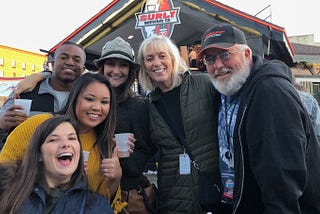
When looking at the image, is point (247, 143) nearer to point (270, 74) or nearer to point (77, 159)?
point (270, 74)

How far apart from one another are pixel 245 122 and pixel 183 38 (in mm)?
8719

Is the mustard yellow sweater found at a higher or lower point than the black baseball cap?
lower

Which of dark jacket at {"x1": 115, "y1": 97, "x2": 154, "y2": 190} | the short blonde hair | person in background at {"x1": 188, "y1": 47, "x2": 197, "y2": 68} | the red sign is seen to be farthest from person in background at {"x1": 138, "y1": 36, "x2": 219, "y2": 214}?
person in background at {"x1": 188, "y1": 47, "x2": 197, "y2": 68}

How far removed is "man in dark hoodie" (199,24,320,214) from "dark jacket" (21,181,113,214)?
0.97m

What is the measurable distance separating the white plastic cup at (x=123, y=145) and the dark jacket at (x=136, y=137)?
0.41m

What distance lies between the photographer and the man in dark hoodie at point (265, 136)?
175cm

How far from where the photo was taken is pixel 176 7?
761cm

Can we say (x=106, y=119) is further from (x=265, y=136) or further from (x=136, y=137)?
(x=265, y=136)

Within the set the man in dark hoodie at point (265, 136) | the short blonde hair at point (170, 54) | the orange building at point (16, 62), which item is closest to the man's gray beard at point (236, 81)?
the man in dark hoodie at point (265, 136)

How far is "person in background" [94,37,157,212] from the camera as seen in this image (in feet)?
10.0

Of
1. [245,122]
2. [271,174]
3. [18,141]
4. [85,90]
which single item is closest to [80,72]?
A: [85,90]

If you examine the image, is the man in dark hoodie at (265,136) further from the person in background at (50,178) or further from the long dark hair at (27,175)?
the long dark hair at (27,175)

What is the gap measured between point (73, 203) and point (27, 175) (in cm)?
37

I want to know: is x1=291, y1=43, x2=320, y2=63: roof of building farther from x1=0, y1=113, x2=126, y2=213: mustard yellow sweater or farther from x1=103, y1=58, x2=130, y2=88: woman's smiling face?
x1=0, y1=113, x2=126, y2=213: mustard yellow sweater
